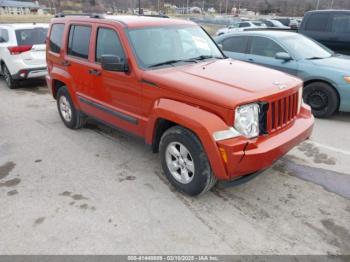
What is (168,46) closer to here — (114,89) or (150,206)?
(114,89)

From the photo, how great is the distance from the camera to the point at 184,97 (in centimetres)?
335

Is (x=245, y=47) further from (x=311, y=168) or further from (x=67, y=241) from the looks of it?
(x=67, y=241)

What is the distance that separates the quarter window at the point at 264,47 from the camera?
680 centimetres

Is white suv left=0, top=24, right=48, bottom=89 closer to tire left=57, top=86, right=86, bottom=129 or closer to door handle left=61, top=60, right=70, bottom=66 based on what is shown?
tire left=57, top=86, right=86, bottom=129

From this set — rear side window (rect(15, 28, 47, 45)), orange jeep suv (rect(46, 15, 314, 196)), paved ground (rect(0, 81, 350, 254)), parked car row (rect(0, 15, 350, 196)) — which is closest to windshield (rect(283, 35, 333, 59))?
parked car row (rect(0, 15, 350, 196))

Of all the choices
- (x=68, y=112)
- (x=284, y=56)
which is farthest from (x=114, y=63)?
(x=284, y=56)

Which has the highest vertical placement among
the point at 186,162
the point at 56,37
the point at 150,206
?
the point at 56,37

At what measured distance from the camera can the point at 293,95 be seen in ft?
12.1

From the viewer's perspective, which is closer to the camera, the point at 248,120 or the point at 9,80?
the point at 248,120

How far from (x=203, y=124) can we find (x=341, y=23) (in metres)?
7.15

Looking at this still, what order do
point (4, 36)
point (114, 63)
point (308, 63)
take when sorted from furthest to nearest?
point (4, 36) < point (308, 63) < point (114, 63)

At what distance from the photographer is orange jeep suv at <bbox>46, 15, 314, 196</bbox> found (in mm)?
3080

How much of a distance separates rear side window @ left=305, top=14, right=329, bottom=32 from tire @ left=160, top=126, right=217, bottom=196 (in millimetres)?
6888

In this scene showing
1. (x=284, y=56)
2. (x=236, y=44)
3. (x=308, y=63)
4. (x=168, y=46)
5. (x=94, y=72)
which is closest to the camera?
(x=168, y=46)
